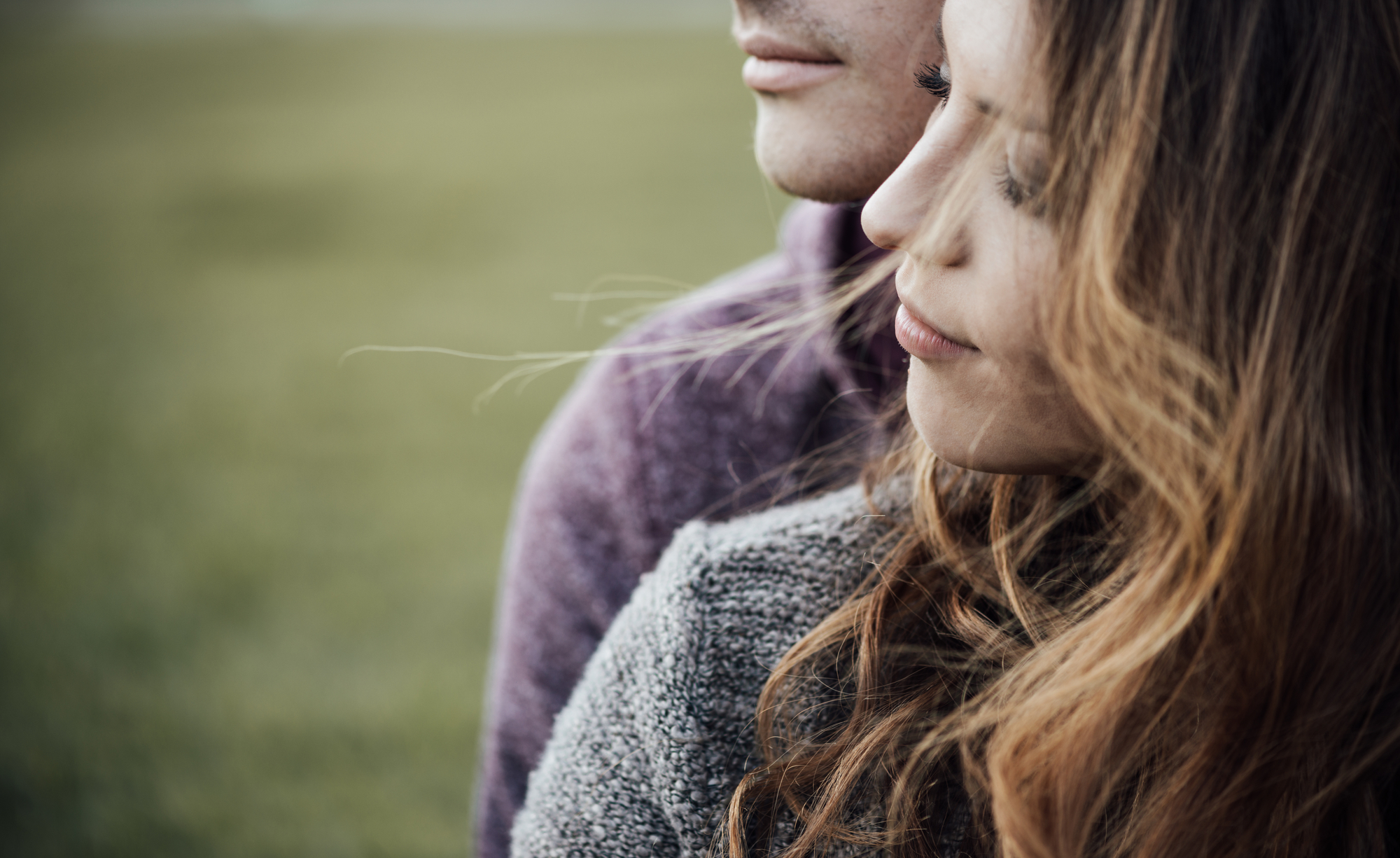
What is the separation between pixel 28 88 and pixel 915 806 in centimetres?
1316

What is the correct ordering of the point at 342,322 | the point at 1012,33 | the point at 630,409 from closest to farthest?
the point at 1012,33 < the point at 630,409 < the point at 342,322

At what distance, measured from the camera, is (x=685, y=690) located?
0.88 m

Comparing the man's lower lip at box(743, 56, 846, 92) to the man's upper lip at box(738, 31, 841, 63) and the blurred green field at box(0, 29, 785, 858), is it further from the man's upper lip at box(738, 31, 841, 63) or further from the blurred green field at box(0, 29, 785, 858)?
the blurred green field at box(0, 29, 785, 858)

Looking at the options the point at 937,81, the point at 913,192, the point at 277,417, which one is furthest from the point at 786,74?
the point at 277,417

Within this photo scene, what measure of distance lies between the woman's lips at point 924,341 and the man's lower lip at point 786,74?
0.41 m

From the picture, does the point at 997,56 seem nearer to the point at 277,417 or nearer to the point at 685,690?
the point at 685,690

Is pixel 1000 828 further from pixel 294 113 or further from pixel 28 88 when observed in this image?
pixel 28 88

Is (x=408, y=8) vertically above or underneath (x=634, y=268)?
above

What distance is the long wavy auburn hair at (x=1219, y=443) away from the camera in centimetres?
67

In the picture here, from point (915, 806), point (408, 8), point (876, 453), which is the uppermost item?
point (408, 8)

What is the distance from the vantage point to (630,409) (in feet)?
4.34

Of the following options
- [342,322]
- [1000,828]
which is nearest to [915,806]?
[1000,828]

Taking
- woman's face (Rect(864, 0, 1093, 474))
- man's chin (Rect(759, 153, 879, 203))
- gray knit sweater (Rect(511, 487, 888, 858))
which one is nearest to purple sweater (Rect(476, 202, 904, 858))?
man's chin (Rect(759, 153, 879, 203))

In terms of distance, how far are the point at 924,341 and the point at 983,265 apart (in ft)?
0.28
